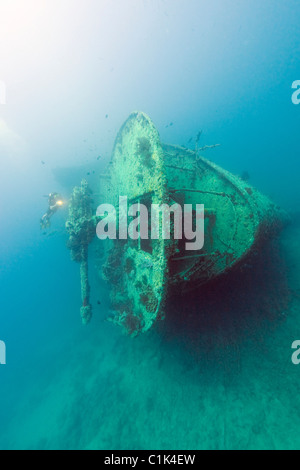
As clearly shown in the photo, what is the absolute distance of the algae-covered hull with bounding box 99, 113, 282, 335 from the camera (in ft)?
10.9

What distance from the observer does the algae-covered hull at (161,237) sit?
10.9 feet

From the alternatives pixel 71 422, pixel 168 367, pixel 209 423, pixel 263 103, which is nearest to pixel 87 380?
pixel 71 422

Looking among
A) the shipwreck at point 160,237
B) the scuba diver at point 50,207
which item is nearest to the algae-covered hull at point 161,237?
the shipwreck at point 160,237

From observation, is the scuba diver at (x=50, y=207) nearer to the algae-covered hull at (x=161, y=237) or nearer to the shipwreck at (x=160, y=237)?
the shipwreck at (x=160, y=237)

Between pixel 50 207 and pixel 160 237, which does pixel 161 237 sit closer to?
pixel 160 237

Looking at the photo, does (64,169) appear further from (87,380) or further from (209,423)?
(209,423)

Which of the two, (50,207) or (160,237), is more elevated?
(50,207)

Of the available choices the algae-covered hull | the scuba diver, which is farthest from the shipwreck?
the scuba diver

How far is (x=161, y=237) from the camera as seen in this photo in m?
Result: 2.95

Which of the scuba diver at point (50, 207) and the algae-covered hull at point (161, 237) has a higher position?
the scuba diver at point (50, 207)

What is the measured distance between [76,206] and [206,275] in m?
4.72

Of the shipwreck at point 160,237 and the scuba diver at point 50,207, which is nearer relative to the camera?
the shipwreck at point 160,237

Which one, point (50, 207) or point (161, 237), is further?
point (50, 207)

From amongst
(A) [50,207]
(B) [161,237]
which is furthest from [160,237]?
(A) [50,207]
